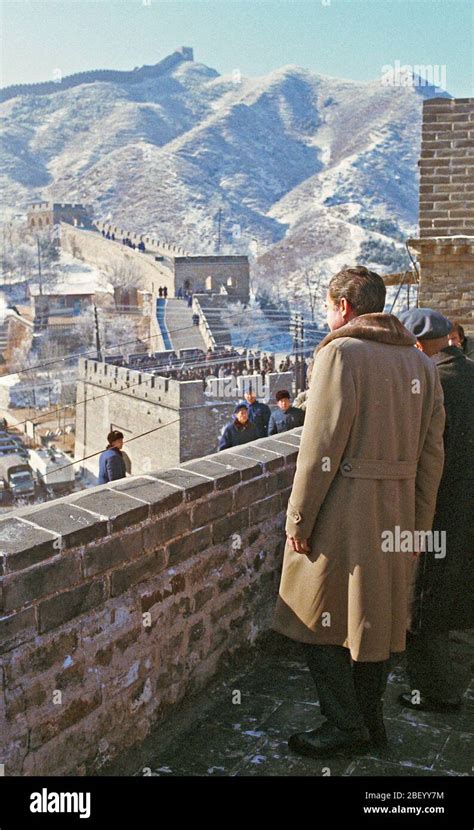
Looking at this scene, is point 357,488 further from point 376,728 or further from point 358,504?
point 376,728

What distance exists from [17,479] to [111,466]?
40.9m

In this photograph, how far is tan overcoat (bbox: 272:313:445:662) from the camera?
2.71m

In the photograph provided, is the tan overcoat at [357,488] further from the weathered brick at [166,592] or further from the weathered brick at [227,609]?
the weathered brick at [227,609]

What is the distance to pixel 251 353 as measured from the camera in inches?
2084

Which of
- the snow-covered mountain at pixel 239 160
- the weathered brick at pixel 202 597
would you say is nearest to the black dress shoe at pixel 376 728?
the weathered brick at pixel 202 597

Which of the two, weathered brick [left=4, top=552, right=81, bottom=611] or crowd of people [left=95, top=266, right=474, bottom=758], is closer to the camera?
weathered brick [left=4, top=552, right=81, bottom=611]

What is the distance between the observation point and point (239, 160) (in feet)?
506

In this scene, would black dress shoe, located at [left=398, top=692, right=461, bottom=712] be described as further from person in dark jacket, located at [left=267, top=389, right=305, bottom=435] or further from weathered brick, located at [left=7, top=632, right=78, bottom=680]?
person in dark jacket, located at [left=267, top=389, right=305, bottom=435]

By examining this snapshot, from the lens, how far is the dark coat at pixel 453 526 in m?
3.22

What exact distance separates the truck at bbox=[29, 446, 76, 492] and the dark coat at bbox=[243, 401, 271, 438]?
3689 centimetres

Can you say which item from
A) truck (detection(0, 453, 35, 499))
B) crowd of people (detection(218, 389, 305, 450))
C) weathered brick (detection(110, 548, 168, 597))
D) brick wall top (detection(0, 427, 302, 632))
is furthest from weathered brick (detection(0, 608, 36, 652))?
truck (detection(0, 453, 35, 499))

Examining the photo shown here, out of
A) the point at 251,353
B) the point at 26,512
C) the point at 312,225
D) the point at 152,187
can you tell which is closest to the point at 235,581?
the point at 26,512

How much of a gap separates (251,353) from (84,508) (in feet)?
165

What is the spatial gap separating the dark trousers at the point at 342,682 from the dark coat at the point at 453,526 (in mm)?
444
